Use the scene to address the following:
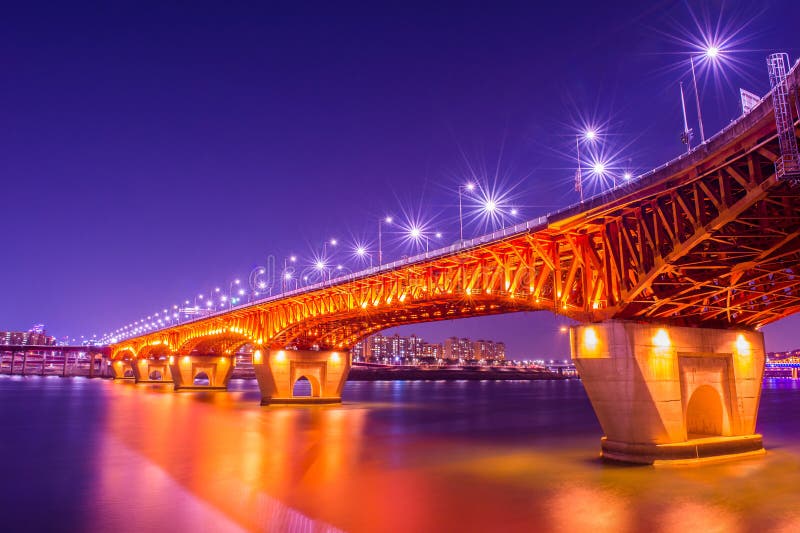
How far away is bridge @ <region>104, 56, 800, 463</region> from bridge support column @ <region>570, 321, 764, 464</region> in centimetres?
6

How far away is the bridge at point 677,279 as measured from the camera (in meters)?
21.1

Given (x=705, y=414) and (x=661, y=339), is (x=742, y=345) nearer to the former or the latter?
(x=705, y=414)

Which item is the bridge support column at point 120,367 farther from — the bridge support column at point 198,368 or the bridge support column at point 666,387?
the bridge support column at point 666,387

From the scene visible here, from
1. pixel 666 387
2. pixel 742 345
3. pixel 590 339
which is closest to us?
pixel 666 387

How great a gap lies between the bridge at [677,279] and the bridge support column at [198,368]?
8888 centimetres

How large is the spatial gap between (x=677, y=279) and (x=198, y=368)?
4264 inches

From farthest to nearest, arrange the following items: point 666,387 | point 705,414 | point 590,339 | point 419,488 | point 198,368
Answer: point 198,368, point 705,414, point 590,339, point 666,387, point 419,488

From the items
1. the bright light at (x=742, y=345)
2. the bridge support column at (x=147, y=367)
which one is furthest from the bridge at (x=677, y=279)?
the bridge support column at (x=147, y=367)

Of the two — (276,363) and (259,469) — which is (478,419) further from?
(259,469)

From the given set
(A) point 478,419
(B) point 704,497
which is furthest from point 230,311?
(B) point 704,497

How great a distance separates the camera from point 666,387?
2719 cm

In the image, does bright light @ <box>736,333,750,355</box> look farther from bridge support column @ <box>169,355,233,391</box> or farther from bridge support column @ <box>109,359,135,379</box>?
bridge support column @ <box>109,359,135,379</box>

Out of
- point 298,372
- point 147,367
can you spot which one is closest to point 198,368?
point 147,367

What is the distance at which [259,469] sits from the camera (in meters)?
27.2
